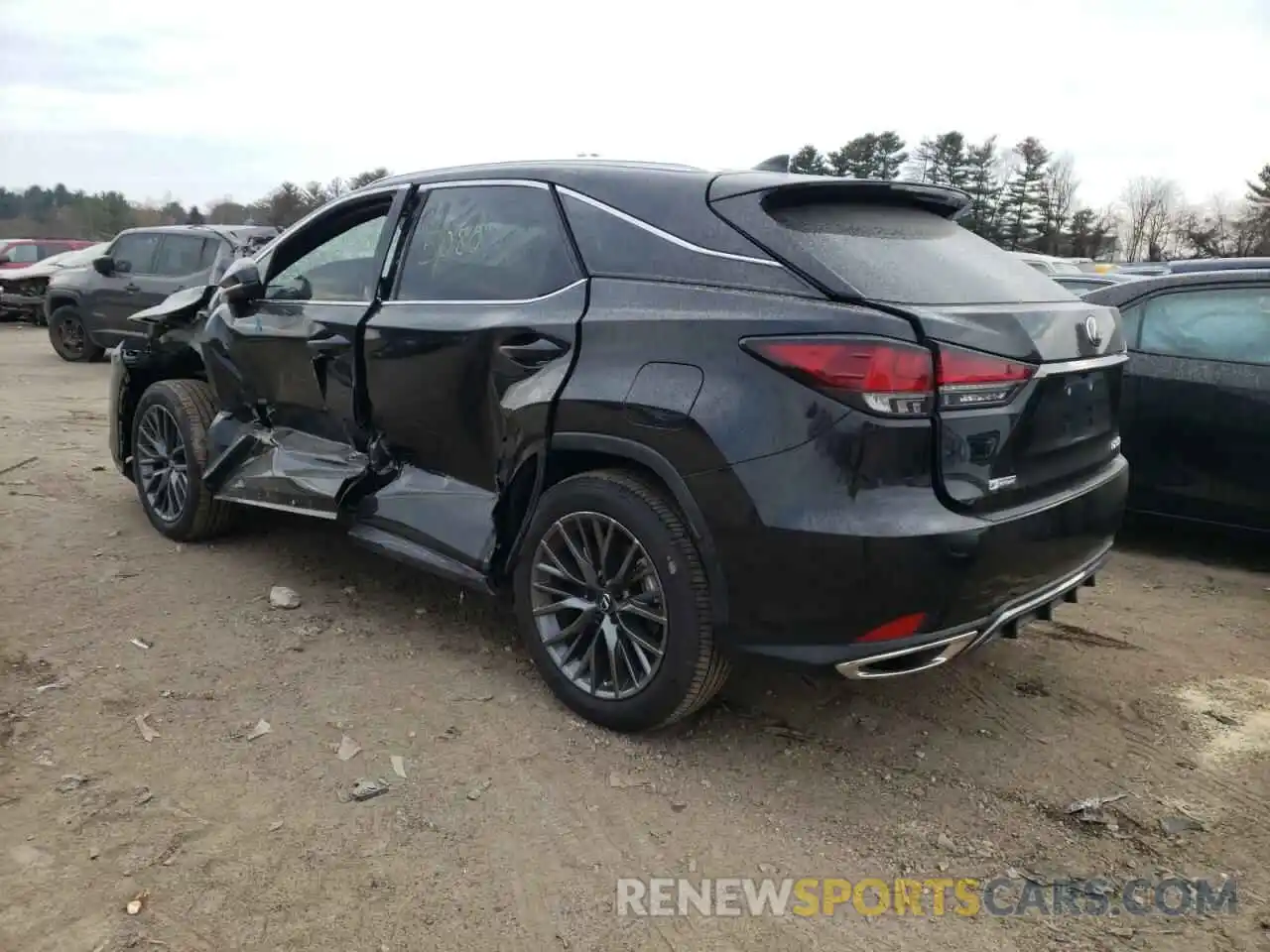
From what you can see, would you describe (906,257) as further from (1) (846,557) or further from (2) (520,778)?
(2) (520,778)

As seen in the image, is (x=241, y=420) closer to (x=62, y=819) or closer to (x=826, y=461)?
(x=62, y=819)

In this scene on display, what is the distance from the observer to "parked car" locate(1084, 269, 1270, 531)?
4.77 meters

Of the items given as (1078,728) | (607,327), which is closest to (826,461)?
(607,327)

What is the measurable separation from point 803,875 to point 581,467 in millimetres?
1427

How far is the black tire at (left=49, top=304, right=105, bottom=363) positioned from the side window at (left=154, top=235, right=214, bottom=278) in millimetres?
1937

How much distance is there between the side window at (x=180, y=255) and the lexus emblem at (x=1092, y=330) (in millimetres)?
10699

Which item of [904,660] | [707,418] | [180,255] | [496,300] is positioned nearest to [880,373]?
[707,418]

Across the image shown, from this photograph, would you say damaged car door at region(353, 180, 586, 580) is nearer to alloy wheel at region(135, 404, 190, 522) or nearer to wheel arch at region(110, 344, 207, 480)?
alloy wheel at region(135, 404, 190, 522)

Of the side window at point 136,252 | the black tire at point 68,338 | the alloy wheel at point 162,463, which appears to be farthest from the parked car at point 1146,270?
the black tire at point 68,338

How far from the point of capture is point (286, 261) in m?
4.50

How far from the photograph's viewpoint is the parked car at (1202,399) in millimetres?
4770

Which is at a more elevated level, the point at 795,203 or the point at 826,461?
the point at 795,203

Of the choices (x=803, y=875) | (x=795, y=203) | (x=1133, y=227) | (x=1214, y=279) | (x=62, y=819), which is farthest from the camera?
(x=1133, y=227)

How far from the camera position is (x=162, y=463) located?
5090mm
